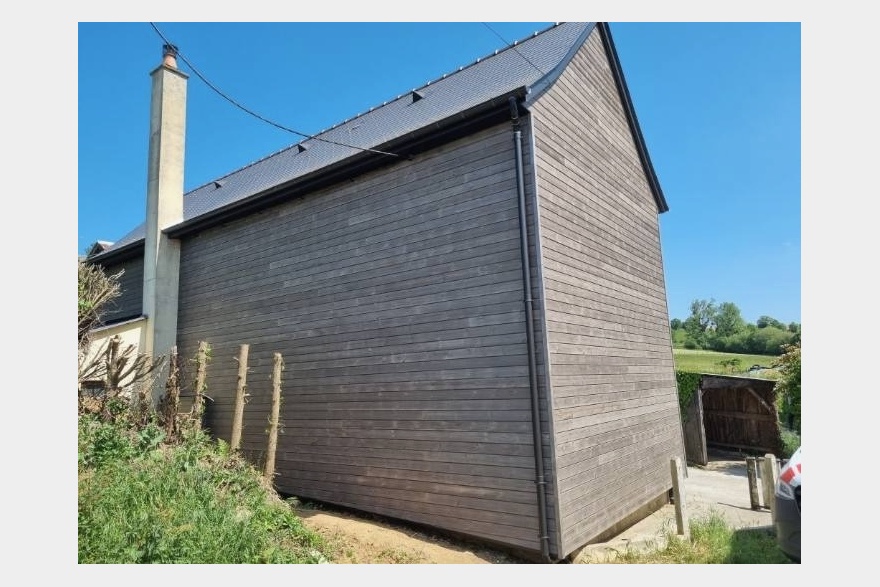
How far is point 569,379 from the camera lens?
229 inches

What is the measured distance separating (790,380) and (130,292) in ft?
45.4

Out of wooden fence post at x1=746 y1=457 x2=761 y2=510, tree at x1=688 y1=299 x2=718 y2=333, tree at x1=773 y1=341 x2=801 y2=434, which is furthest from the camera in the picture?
tree at x1=688 y1=299 x2=718 y2=333

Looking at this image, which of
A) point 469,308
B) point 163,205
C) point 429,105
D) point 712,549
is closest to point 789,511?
point 712,549

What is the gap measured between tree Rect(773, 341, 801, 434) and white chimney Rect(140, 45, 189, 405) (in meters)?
12.2

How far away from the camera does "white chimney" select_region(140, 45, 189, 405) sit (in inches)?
372

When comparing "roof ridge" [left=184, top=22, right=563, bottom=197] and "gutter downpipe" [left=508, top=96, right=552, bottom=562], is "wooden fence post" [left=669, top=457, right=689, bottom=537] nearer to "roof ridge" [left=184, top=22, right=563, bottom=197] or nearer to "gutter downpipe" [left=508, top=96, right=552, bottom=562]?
"gutter downpipe" [left=508, top=96, right=552, bottom=562]

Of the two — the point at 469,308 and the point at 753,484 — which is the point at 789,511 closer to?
the point at 469,308

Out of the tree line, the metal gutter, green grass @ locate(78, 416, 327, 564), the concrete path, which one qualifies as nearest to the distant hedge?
the tree line

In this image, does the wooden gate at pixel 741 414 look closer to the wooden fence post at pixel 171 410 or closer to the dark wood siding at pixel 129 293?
the wooden fence post at pixel 171 410

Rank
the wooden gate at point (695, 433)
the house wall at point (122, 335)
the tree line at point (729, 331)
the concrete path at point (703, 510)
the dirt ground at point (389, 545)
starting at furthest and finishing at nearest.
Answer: the tree line at point (729, 331)
the wooden gate at point (695, 433)
the house wall at point (122, 335)
the concrete path at point (703, 510)
the dirt ground at point (389, 545)

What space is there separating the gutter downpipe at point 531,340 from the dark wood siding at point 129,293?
795 centimetres

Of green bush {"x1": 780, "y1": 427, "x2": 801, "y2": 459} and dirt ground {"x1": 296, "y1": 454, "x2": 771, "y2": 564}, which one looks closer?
dirt ground {"x1": 296, "y1": 454, "x2": 771, "y2": 564}

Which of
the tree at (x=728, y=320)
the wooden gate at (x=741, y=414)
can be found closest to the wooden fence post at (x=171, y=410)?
the wooden gate at (x=741, y=414)

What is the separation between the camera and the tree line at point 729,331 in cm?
1255
